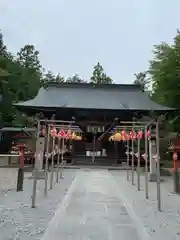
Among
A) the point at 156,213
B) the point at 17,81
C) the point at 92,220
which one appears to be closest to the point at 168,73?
the point at 156,213

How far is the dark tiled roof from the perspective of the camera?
897 inches

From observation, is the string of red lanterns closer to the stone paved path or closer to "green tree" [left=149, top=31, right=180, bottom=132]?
the stone paved path

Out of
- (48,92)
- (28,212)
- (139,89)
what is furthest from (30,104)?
(28,212)

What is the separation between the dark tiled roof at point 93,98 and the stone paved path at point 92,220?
46.4ft

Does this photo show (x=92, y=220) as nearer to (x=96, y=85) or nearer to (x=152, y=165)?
(x=152, y=165)

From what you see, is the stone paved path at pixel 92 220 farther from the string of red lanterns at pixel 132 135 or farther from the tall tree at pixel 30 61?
the tall tree at pixel 30 61

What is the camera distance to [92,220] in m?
6.07

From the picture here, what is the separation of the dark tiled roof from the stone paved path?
14146 mm

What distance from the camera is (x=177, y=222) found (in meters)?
6.08

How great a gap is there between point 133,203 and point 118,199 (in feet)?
2.30

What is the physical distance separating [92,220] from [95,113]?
56.4 ft

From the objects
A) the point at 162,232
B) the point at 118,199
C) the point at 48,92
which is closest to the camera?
the point at 162,232

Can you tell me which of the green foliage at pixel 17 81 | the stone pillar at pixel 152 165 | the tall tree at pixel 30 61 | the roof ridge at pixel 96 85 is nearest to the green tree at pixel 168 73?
the roof ridge at pixel 96 85

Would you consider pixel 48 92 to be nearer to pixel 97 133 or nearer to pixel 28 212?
pixel 97 133
